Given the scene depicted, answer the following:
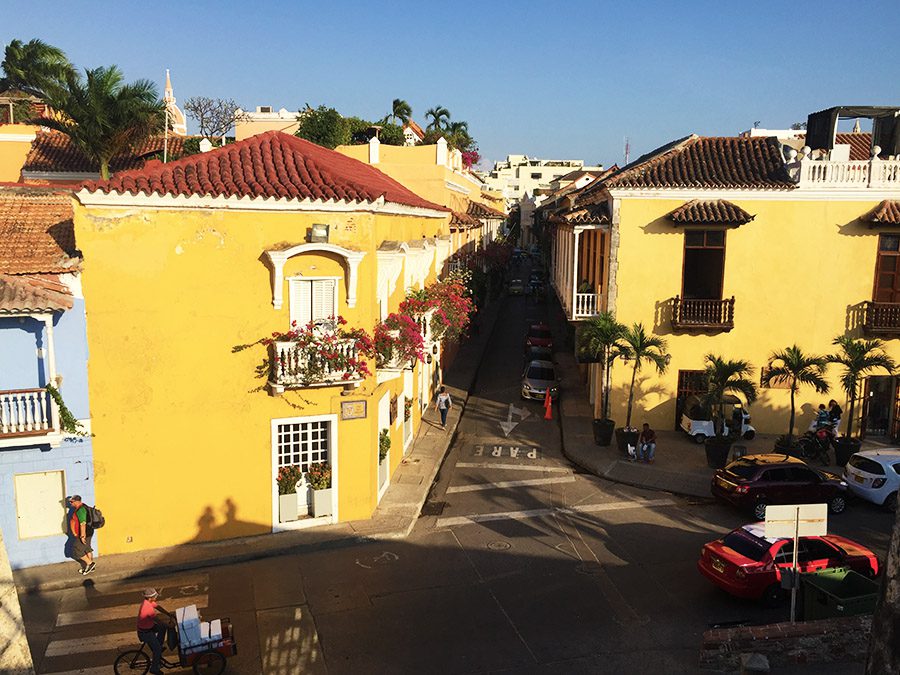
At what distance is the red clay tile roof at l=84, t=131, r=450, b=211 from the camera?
541 inches

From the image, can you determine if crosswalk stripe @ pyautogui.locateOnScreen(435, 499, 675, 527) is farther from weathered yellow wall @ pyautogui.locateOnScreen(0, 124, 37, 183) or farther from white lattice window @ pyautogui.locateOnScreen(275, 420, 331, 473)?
weathered yellow wall @ pyautogui.locateOnScreen(0, 124, 37, 183)

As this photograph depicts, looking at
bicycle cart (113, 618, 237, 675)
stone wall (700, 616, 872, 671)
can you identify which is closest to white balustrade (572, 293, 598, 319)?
stone wall (700, 616, 872, 671)

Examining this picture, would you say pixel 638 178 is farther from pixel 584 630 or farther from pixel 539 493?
pixel 584 630

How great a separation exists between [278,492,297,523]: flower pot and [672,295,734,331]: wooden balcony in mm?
12609

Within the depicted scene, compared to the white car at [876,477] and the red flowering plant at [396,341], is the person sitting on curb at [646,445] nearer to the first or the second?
the white car at [876,477]

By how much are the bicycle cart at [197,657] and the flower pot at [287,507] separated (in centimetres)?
440

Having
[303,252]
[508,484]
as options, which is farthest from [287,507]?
[508,484]

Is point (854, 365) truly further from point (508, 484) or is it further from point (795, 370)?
point (508, 484)

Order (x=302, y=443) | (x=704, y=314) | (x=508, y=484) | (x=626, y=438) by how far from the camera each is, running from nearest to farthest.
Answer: (x=302, y=443) → (x=508, y=484) → (x=626, y=438) → (x=704, y=314)

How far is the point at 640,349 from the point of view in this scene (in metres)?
20.6

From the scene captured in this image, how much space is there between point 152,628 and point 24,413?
210 inches

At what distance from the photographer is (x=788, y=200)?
2122cm

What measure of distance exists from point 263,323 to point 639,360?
38.4 ft

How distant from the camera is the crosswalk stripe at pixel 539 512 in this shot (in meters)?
16.2
